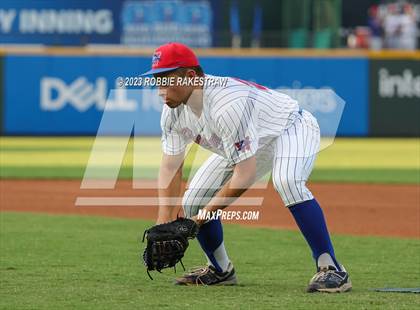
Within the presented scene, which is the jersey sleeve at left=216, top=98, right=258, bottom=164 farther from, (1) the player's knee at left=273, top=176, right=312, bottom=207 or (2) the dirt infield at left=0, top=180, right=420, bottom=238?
(2) the dirt infield at left=0, top=180, right=420, bottom=238

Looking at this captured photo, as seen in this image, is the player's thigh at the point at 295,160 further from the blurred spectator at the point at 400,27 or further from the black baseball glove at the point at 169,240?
the blurred spectator at the point at 400,27

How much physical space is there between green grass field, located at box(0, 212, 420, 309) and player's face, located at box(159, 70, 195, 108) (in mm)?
1227

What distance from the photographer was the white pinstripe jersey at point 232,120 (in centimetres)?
630

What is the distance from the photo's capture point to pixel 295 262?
831 cm

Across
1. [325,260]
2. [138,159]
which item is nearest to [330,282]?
[325,260]

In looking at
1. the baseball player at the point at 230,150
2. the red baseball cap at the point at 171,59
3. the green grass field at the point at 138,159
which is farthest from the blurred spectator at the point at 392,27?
the red baseball cap at the point at 171,59

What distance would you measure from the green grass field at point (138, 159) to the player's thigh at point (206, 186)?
273 inches

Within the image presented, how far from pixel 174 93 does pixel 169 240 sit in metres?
0.93

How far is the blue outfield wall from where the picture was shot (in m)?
24.9

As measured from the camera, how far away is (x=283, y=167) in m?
6.51

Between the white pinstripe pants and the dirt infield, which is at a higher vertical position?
the white pinstripe pants

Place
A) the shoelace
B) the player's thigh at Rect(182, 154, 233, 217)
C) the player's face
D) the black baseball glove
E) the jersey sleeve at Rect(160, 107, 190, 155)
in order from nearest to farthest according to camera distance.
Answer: the player's face
the black baseball glove
the jersey sleeve at Rect(160, 107, 190, 155)
the player's thigh at Rect(182, 154, 233, 217)
the shoelace

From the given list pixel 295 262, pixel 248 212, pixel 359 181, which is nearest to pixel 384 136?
pixel 359 181

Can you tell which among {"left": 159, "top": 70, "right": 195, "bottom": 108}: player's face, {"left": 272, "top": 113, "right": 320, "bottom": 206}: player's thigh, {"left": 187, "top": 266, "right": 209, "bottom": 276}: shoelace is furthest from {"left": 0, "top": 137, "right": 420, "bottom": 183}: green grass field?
{"left": 159, "top": 70, "right": 195, "bottom": 108}: player's face
